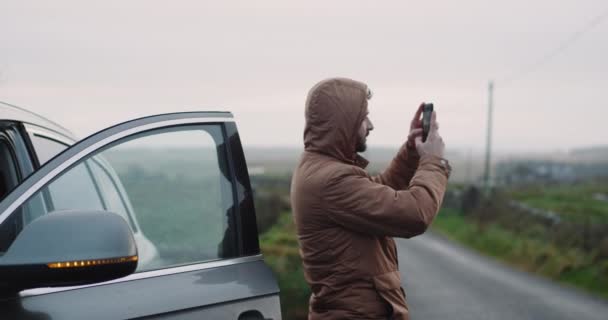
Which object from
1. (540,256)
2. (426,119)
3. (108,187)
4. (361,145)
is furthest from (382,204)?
(540,256)

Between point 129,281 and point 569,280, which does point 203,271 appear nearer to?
point 129,281

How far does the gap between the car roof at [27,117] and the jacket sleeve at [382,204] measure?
3.63ft

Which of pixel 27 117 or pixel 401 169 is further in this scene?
pixel 401 169

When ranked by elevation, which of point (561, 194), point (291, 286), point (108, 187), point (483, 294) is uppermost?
point (108, 187)

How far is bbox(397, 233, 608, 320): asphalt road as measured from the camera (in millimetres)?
12047

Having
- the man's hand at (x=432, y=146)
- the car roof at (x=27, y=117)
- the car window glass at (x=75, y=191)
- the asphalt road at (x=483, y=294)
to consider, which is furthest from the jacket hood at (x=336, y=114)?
the asphalt road at (x=483, y=294)

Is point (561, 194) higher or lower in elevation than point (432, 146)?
lower

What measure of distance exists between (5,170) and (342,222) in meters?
1.20

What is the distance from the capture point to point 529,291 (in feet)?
48.5

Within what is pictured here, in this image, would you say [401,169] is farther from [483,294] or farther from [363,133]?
[483,294]

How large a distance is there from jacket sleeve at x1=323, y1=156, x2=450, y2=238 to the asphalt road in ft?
28.8

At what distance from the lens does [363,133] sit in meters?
3.21

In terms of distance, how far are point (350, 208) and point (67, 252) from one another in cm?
114

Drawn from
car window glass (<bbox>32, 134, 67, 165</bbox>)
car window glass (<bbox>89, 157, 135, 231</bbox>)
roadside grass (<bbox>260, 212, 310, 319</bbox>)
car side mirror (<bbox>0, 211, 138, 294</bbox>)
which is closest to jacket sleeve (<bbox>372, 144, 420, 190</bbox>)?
car window glass (<bbox>89, 157, 135, 231</bbox>)
